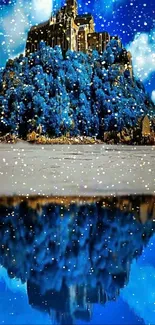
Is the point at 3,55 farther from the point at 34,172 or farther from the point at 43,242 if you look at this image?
the point at 43,242

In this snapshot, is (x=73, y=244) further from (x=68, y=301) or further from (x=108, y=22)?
(x=108, y=22)

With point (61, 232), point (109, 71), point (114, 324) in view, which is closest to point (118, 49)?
point (109, 71)

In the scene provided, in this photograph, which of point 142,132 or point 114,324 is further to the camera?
point 142,132

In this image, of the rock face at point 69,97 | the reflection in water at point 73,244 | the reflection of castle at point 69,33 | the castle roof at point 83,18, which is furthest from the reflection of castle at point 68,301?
the castle roof at point 83,18

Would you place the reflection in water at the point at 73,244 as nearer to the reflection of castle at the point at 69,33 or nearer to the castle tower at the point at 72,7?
the reflection of castle at the point at 69,33

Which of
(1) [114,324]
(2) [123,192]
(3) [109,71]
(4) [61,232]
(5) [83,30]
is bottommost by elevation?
(1) [114,324]

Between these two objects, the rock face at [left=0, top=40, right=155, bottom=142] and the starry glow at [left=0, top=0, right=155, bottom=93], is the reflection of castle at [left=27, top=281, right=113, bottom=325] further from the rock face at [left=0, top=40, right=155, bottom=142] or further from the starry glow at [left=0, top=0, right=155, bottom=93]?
the starry glow at [left=0, top=0, right=155, bottom=93]

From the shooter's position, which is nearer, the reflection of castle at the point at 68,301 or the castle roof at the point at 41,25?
the reflection of castle at the point at 68,301
